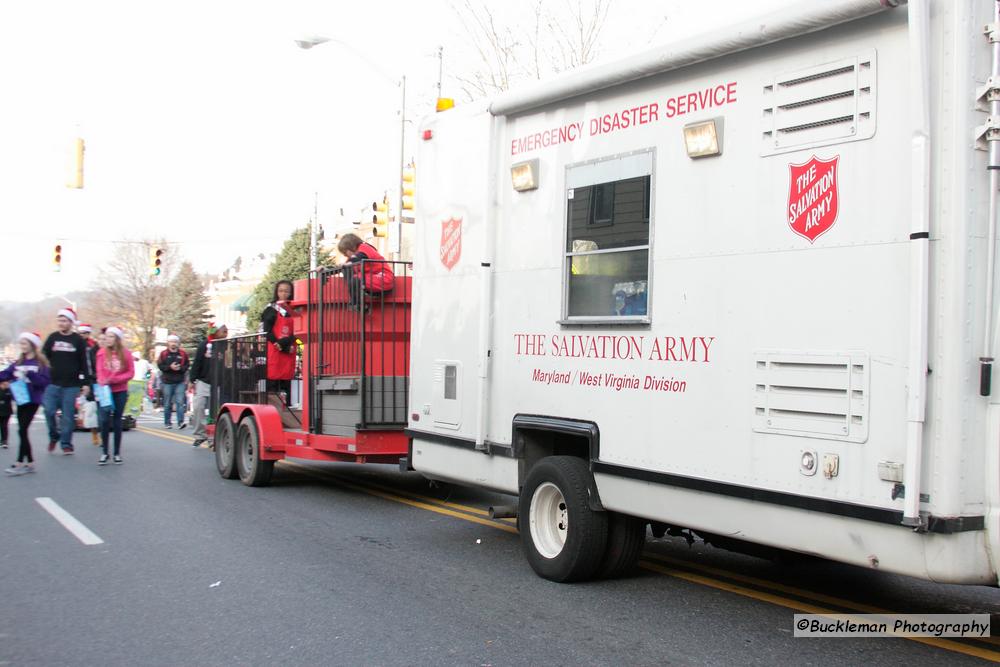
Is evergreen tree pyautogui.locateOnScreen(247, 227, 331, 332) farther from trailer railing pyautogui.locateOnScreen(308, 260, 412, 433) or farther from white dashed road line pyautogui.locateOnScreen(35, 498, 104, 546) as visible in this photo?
trailer railing pyautogui.locateOnScreen(308, 260, 412, 433)

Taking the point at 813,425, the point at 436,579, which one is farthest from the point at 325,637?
the point at 813,425

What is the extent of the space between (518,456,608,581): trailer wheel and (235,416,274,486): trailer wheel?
462 centimetres

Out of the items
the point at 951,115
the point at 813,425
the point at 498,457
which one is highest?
the point at 951,115

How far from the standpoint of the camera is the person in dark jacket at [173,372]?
56.2ft

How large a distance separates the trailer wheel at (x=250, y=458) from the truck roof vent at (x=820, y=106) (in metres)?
6.96

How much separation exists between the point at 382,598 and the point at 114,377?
26.4 ft

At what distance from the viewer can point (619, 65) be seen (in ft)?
18.9

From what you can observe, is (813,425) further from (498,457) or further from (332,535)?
(332,535)

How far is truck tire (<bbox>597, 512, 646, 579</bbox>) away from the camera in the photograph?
6000 mm

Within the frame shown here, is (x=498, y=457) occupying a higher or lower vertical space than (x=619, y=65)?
lower

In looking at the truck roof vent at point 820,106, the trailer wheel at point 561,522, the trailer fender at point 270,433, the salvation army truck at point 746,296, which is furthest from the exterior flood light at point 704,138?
the trailer fender at point 270,433

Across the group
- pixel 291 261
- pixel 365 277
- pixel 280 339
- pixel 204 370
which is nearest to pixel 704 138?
pixel 365 277

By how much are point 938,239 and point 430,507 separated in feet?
20.0

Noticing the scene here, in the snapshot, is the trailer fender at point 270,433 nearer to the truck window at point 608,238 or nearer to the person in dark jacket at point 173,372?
the truck window at point 608,238
